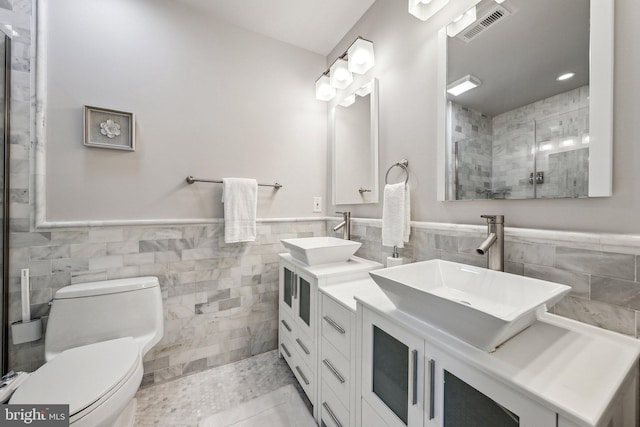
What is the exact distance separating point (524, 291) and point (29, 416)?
179 cm

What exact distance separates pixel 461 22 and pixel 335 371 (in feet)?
5.61

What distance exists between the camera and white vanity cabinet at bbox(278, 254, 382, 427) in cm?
107

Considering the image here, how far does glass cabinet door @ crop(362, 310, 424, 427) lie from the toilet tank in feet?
4.02

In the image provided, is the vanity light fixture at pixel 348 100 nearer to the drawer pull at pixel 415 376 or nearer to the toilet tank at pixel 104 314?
the drawer pull at pixel 415 376

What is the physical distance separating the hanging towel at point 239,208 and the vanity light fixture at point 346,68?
982 millimetres

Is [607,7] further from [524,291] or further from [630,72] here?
[524,291]

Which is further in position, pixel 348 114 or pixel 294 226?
pixel 294 226

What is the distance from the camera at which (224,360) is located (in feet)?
5.80

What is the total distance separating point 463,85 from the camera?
1.12 m

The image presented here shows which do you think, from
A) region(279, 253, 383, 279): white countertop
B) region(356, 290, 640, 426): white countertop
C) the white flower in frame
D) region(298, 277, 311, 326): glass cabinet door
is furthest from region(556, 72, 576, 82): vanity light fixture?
the white flower in frame

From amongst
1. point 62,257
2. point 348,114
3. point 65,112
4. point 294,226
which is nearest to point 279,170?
point 294,226

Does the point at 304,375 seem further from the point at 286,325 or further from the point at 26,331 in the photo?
the point at 26,331

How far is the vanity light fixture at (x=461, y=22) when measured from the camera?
107 cm

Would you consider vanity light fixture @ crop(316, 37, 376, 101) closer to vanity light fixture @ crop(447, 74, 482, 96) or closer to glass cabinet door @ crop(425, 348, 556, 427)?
vanity light fixture @ crop(447, 74, 482, 96)
